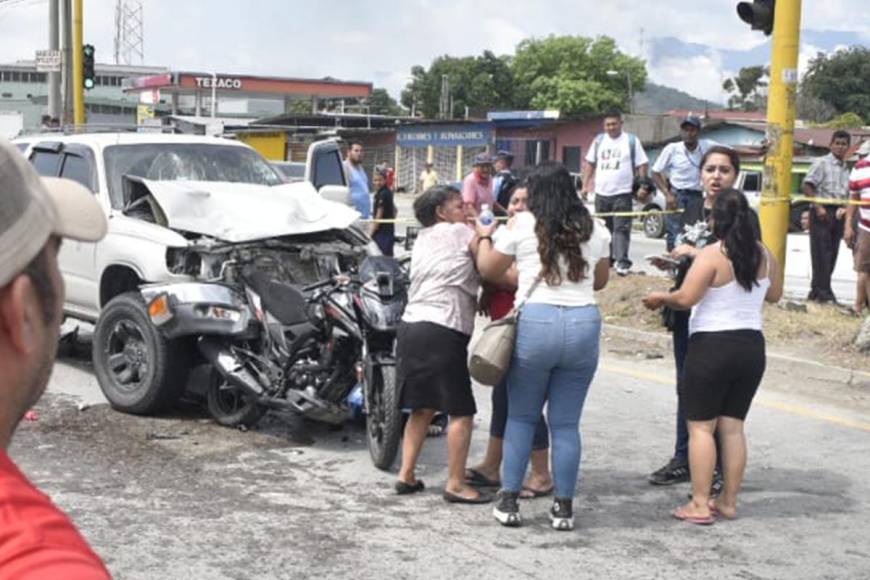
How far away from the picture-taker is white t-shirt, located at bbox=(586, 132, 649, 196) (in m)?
14.1

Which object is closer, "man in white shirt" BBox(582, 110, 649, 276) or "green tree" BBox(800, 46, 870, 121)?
"man in white shirt" BBox(582, 110, 649, 276)

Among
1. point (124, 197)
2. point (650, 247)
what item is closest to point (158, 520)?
point (124, 197)

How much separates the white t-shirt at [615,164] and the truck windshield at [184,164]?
5376mm

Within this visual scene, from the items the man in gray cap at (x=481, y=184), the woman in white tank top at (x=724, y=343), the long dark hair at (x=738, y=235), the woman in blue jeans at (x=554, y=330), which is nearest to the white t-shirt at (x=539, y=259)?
the woman in blue jeans at (x=554, y=330)

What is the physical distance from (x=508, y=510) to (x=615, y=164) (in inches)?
348

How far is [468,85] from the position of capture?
114m

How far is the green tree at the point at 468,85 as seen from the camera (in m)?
112

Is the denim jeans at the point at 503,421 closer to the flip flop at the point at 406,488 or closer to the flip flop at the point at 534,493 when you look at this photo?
the flip flop at the point at 534,493

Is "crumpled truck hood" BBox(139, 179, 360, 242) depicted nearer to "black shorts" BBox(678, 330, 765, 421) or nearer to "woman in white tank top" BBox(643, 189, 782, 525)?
"woman in white tank top" BBox(643, 189, 782, 525)

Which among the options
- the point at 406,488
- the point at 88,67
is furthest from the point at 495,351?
the point at 88,67

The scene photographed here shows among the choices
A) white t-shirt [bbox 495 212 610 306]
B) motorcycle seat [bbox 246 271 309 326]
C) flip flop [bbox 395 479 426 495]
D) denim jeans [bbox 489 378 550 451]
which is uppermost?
white t-shirt [bbox 495 212 610 306]

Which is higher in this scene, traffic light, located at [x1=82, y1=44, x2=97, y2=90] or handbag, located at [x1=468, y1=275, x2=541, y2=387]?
traffic light, located at [x1=82, y1=44, x2=97, y2=90]

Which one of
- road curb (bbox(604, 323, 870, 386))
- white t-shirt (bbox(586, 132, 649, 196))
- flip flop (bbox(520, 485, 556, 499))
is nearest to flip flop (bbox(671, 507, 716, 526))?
flip flop (bbox(520, 485, 556, 499))

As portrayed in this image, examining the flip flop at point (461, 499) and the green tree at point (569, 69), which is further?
the green tree at point (569, 69)
